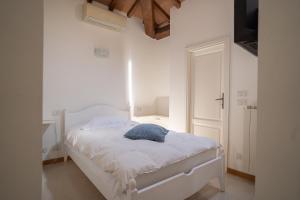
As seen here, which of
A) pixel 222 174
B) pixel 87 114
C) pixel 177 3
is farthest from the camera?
pixel 177 3

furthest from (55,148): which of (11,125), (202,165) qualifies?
(11,125)

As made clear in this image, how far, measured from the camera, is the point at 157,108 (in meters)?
4.53

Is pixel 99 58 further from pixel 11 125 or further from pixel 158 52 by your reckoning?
pixel 11 125

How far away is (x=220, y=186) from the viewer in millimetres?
2129

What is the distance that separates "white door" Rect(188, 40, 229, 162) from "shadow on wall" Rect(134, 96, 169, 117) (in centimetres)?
112

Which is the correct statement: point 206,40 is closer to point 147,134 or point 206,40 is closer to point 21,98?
point 147,134

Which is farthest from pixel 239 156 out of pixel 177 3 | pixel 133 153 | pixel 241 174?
pixel 177 3

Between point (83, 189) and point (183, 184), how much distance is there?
1327 mm

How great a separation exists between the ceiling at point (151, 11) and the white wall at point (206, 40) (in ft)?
1.04

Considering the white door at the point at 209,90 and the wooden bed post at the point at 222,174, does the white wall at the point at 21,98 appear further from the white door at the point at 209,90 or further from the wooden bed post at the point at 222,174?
the white door at the point at 209,90

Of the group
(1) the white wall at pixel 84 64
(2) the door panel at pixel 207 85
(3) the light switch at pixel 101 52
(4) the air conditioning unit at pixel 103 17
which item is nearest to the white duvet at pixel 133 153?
(2) the door panel at pixel 207 85

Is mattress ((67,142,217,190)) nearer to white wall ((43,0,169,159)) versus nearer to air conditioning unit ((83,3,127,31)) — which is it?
white wall ((43,0,169,159))

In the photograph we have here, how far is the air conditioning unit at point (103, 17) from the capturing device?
10.3ft

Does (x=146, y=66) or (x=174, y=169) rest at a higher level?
(x=146, y=66)
